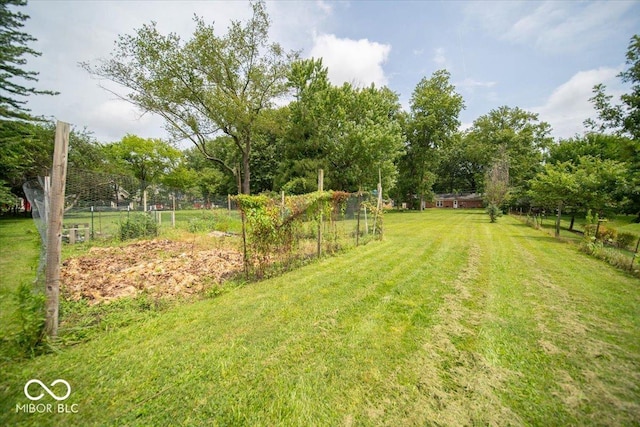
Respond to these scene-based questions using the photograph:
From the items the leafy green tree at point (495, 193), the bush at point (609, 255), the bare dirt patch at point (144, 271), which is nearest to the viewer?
the bare dirt patch at point (144, 271)

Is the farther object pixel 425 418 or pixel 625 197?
pixel 625 197

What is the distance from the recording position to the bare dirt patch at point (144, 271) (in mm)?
4364

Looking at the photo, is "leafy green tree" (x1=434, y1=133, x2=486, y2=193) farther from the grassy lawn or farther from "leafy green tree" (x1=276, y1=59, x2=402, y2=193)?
the grassy lawn

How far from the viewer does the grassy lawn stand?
197cm

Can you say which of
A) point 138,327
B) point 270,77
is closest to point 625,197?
point 138,327

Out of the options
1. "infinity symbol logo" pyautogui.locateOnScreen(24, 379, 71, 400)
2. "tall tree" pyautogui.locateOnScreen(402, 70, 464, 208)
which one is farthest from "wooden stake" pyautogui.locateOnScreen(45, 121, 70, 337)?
"tall tree" pyautogui.locateOnScreen(402, 70, 464, 208)

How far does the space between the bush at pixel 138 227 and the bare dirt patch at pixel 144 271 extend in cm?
268

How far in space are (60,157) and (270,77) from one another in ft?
55.5

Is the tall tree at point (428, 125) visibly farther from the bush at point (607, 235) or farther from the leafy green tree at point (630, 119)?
the bush at point (607, 235)

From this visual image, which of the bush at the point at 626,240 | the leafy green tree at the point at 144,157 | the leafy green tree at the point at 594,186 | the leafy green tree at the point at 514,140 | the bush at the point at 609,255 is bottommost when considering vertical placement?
the bush at the point at 609,255

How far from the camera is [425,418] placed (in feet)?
6.31

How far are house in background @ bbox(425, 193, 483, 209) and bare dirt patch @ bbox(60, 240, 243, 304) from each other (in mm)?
52820

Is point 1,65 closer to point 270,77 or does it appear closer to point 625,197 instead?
point 270,77

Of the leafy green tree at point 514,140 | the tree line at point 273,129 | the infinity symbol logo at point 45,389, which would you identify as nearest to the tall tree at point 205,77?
the tree line at point 273,129
